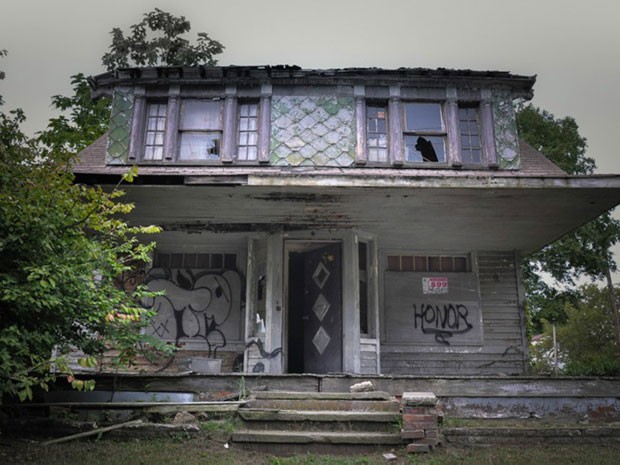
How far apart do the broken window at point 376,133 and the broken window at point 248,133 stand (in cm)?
205

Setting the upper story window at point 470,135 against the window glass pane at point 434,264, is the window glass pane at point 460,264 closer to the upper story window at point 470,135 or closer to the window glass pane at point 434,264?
the window glass pane at point 434,264

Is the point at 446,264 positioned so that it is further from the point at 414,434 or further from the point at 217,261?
the point at 414,434

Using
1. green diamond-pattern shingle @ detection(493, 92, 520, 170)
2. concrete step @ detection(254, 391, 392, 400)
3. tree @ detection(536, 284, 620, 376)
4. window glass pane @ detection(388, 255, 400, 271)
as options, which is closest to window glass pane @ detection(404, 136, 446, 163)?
green diamond-pattern shingle @ detection(493, 92, 520, 170)

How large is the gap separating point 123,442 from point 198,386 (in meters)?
1.78

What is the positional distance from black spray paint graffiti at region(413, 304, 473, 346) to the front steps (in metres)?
4.26

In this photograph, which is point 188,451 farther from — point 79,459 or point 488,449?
point 488,449

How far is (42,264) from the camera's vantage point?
5.40 metres

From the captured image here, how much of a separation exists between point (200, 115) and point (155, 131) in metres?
0.87

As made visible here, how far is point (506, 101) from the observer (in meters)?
10.6

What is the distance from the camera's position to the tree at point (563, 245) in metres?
17.6

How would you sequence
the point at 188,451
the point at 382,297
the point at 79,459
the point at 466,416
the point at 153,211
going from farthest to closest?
1. the point at 382,297
2. the point at 153,211
3. the point at 466,416
4. the point at 188,451
5. the point at 79,459

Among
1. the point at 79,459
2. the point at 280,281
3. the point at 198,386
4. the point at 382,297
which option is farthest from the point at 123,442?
the point at 382,297

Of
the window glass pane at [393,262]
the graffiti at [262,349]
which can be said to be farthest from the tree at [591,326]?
the graffiti at [262,349]

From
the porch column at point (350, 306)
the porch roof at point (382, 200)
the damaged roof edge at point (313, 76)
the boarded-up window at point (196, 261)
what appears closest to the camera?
the porch roof at point (382, 200)
